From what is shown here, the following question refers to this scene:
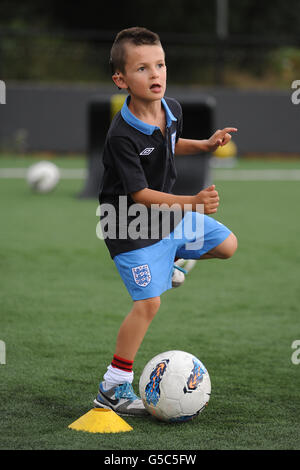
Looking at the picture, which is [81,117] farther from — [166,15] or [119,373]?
[119,373]

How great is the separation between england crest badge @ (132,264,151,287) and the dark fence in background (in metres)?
18.7

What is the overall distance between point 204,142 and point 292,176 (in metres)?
12.4

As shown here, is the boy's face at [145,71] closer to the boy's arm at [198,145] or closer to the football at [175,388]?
the boy's arm at [198,145]

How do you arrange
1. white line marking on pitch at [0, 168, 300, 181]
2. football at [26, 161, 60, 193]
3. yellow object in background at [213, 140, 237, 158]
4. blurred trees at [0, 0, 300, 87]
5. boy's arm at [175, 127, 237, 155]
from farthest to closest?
blurred trees at [0, 0, 300, 87] < yellow object in background at [213, 140, 237, 158] < white line marking on pitch at [0, 168, 300, 181] < football at [26, 161, 60, 193] < boy's arm at [175, 127, 237, 155]

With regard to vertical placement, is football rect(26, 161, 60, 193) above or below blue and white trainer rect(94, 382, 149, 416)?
below

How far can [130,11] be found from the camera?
101ft

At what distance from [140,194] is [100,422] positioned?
1023mm

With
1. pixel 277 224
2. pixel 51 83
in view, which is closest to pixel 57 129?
pixel 51 83

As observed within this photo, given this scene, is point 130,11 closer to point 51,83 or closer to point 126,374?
point 51,83

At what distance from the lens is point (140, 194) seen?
3586mm

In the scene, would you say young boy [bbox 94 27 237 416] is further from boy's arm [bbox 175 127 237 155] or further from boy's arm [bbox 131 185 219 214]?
boy's arm [bbox 175 127 237 155]

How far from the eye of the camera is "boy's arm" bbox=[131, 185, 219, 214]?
11.6ft

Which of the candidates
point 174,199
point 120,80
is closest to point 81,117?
point 120,80

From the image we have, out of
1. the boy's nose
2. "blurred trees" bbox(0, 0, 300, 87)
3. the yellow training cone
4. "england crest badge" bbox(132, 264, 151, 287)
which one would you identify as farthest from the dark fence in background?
the yellow training cone
